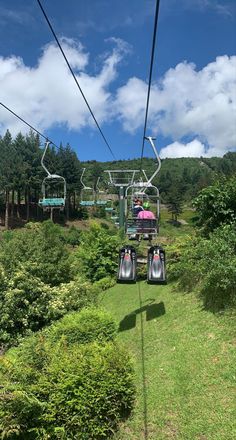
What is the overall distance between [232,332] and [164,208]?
99929 mm

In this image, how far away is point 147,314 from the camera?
13680 mm

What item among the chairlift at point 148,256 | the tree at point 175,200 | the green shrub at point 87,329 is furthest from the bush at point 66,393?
Answer: the tree at point 175,200

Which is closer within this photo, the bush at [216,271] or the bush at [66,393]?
the bush at [66,393]

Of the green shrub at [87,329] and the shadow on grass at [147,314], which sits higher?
the green shrub at [87,329]

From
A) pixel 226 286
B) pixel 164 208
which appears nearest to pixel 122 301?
pixel 226 286

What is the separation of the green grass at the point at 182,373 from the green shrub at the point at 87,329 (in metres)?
1.14

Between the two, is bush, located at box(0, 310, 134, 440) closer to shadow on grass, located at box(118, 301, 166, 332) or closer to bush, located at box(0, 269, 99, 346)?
shadow on grass, located at box(118, 301, 166, 332)

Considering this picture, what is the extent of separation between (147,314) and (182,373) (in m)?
5.05

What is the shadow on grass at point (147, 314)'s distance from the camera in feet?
43.2

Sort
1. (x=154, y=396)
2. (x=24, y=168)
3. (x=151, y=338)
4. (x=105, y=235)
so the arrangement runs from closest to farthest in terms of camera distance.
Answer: (x=154, y=396) < (x=151, y=338) < (x=105, y=235) < (x=24, y=168)

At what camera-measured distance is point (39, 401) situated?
7.14 metres

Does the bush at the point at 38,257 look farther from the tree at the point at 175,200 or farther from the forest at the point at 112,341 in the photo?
the tree at the point at 175,200

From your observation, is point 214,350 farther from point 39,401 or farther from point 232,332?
point 39,401

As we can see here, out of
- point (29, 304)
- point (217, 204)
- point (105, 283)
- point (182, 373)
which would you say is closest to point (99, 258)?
point (105, 283)
